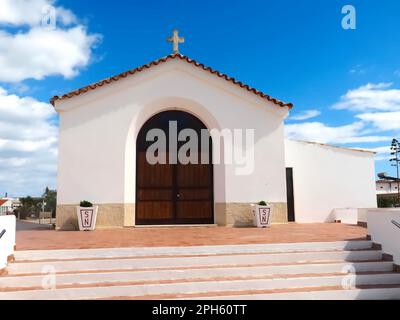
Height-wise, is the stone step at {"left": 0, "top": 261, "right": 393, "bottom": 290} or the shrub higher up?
the shrub

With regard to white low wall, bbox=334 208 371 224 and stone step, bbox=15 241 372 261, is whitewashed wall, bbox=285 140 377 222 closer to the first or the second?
white low wall, bbox=334 208 371 224

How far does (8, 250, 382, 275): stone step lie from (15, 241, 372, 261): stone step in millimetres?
227

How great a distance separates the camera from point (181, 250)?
662 cm

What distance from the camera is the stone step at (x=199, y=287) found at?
5234 millimetres

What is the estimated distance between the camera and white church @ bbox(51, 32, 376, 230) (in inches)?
430

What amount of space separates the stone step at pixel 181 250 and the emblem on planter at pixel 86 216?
4.03 metres

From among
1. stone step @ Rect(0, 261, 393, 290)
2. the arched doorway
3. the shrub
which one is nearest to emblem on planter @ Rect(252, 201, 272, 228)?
the arched doorway

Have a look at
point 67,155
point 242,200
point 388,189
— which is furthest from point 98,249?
point 388,189

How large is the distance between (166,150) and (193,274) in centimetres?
643

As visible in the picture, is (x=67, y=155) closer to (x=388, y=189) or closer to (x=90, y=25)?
(x=90, y=25)

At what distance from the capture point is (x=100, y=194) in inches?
430

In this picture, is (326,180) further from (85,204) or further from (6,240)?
(6,240)
